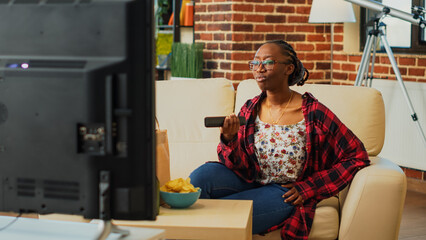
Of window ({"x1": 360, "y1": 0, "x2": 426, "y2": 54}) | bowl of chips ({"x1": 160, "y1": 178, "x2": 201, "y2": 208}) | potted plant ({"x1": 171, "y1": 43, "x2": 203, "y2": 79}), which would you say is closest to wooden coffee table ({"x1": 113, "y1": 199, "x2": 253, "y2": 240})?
bowl of chips ({"x1": 160, "y1": 178, "x2": 201, "y2": 208})

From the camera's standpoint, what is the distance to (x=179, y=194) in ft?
6.91

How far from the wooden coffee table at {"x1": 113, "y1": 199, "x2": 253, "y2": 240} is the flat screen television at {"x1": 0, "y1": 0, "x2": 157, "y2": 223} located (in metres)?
0.70

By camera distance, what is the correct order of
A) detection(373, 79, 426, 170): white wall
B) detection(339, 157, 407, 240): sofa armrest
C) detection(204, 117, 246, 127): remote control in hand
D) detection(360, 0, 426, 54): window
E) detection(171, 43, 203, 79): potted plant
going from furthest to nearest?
detection(171, 43, 203, 79): potted plant → detection(360, 0, 426, 54): window → detection(373, 79, 426, 170): white wall → detection(339, 157, 407, 240): sofa armrest → detection(204, 117, 246, 127): remote control in hand

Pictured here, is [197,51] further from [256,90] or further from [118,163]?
[118,163]

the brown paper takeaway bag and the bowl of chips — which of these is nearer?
the bowl of chips

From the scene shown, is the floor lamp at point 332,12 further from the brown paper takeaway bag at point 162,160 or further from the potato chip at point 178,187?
the potato chip at point 178,187

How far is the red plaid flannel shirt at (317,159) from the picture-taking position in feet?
8.73

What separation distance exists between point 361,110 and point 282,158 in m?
0.55

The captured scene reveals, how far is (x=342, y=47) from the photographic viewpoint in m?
5.47

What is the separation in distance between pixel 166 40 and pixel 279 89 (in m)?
3.66

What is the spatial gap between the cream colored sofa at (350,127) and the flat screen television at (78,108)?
146cm

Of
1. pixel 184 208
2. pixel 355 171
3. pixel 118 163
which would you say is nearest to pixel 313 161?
pixel 355 171

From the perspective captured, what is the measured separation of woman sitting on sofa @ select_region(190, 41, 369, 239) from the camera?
8.61ft

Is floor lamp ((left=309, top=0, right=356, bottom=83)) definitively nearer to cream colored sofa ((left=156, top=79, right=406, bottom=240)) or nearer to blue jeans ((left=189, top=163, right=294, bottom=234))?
cream colored sofa ((left=156, top=79, right=406, bottom=240))
